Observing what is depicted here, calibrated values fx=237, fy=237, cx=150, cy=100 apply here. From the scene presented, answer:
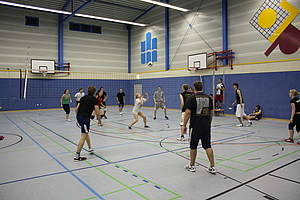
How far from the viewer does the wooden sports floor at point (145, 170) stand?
12.6 ft

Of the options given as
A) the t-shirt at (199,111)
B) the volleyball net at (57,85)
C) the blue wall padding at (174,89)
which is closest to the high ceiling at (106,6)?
the volleyball net at (57,85)

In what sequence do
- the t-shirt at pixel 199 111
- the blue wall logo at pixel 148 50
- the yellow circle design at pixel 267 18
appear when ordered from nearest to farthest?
the t-shirt at pixel 199 111 → the yellow circle design at pixel 267 18 → the blue wall logo at pixel 148 50

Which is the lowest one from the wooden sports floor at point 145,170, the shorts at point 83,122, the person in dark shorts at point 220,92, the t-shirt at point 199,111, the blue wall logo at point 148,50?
the wooden sports floor at point 145,170

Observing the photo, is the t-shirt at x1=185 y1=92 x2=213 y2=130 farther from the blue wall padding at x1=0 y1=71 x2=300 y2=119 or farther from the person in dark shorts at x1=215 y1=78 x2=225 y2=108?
the person in dark shorts at x1=215 y1=78 x2=225 y2=108

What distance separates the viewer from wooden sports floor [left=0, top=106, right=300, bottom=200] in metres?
3.86

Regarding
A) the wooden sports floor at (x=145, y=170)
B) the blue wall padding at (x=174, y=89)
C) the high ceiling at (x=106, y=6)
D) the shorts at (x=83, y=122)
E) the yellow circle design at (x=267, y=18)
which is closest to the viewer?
the wooden sports floor at (x=145, y=170)

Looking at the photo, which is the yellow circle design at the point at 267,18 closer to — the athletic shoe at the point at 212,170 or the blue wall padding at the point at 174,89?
the blue wall padding at the point at 174,89

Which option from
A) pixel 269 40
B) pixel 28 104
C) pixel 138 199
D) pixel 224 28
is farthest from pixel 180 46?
pixel 138 199

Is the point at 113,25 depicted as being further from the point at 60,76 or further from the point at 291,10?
the point at 291,10

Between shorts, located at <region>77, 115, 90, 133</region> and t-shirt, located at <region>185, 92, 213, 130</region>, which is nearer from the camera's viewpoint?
t-shirt, located at <region>185, 92, 213, 130</region>

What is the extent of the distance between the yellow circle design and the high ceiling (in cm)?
1017

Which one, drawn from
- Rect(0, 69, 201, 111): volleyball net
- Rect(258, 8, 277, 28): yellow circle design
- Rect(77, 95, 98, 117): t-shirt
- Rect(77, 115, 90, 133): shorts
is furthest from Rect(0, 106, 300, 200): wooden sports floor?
Rect(0, 69, 201, 111): volleyball net

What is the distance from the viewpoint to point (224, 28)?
15359mm

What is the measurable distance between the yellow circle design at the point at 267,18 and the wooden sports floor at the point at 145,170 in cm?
797
